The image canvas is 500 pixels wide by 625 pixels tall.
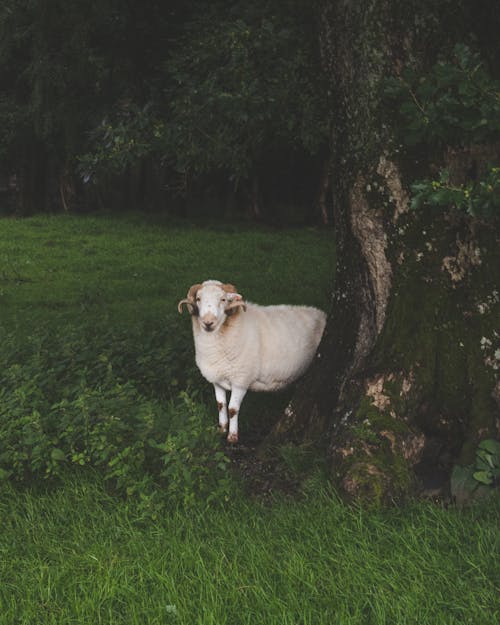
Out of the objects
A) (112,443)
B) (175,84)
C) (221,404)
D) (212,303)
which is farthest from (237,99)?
(175,84)

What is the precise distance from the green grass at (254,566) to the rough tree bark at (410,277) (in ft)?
2.35

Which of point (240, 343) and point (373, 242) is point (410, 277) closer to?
point (373, 242)

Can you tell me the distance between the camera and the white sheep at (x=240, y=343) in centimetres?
652

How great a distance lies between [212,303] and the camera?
21.0ft

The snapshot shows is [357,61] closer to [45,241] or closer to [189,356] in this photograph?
[189,356]

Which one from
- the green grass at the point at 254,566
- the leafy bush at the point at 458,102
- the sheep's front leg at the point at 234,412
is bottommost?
the green grass at the point at 254,566

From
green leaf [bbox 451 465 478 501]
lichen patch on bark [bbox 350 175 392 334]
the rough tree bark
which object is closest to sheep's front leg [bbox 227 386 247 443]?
the rough tree bark

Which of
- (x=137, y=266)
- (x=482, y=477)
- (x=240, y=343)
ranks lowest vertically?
(x=482, y=477)

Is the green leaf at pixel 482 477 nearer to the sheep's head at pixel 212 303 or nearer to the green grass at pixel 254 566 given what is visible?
the green grass at pixel 254 566

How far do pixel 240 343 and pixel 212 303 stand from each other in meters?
0.51

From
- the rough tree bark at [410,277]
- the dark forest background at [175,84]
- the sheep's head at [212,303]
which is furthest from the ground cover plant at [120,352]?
the dark forest background at [175,84]

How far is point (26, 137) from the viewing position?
27188 millimetres

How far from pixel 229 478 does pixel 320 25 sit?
11.4 feet

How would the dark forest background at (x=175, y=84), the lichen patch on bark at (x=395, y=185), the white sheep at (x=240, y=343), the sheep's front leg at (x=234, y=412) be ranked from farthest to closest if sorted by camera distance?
1. the dark forest background at (x=175, y=84)
2. the sheep's front leg at (x=234, y=412)
3. the white sheep at (x=240, y=343)
4. the lichen patch on bark at (x=395, y=185)
